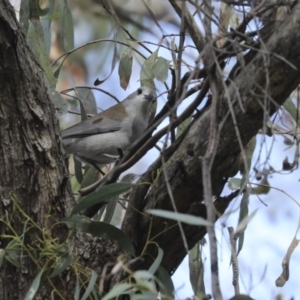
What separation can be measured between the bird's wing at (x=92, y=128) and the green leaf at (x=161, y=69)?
0.63 metres

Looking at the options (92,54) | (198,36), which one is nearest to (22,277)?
(198,36)

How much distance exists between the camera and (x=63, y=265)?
4.69 feet

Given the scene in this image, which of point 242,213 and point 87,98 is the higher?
point 87,98

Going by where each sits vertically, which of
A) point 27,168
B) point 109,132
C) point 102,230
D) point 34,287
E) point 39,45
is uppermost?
point 39,45

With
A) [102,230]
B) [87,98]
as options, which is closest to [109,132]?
[87,98]

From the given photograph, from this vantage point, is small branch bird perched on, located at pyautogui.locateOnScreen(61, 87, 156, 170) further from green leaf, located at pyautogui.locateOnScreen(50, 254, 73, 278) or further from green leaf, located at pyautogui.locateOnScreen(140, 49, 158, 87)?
green leaf, located at pyautogui.locateOnScreen(50, 254, 73, 278)

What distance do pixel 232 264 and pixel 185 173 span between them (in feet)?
0.90

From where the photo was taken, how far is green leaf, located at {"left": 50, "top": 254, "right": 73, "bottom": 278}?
142 cm

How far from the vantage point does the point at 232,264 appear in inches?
63.9

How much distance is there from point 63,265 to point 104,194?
18 centimetres

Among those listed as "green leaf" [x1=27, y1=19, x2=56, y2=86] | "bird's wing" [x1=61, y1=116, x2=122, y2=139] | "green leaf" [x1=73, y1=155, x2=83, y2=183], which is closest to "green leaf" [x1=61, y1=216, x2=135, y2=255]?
"green leaf" [x1=27, y1=19, x2=56, y2=86]

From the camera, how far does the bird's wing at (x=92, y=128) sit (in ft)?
8.77

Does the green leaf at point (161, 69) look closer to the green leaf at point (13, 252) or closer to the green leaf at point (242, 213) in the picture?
the green leaf at point (242, 213)

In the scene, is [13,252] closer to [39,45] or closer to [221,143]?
[221,143]
